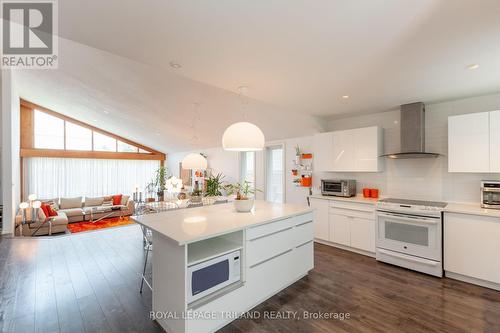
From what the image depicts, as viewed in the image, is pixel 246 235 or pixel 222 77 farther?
pixel 222 77

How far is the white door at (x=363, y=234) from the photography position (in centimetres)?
356

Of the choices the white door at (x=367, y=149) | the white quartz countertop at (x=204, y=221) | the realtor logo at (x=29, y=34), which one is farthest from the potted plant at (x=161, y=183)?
the white door at (x=367, y=149)

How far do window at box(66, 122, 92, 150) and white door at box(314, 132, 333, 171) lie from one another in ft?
28.3

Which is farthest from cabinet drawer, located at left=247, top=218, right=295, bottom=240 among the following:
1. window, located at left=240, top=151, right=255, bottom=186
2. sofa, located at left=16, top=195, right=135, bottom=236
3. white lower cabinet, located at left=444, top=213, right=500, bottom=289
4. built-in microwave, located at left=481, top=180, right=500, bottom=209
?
sofa, located at left=16, top=195, right=135, bottom=236

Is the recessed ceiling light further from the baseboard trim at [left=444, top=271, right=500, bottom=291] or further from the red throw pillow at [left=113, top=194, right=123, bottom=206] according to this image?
the red throw pillow at [left=113, top=194, right=123, bottom=206]

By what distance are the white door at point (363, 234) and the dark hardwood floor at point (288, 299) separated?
21 centimetres

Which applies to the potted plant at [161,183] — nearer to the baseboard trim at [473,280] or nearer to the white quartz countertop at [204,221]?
the white quartz countertop at [204,221]

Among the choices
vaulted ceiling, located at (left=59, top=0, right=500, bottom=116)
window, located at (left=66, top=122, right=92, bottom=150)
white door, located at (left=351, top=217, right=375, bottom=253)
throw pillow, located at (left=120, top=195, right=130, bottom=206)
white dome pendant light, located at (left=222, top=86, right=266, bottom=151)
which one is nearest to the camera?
vaulted ceiling, located at (left=59, top=0, right=500, bottom=116)

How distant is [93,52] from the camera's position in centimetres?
310

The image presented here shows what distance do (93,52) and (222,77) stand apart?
6.56 ft

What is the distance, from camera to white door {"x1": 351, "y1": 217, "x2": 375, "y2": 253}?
11.7ft

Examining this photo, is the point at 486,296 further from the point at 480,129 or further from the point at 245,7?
the point at 245,7

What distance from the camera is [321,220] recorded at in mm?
4199

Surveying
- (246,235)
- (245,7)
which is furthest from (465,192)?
(245,7)
